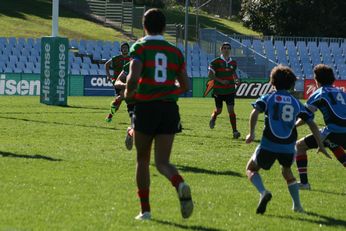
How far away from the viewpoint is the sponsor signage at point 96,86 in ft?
133

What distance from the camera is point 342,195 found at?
441 inches

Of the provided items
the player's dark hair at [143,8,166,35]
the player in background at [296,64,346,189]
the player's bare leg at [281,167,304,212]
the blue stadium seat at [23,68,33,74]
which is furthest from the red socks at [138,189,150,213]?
the blue stadium seat at [23,68,33,74]

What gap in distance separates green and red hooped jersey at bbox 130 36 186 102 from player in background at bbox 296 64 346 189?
2.84m

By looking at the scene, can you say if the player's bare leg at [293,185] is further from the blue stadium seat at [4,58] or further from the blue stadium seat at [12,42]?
the blue stadium seat at [12,42]

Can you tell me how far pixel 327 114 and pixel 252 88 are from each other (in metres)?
31.8

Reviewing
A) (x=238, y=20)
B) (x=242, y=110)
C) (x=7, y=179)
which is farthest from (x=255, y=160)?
(x=238, y=20)

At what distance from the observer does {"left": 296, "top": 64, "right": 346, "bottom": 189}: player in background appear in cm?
1116

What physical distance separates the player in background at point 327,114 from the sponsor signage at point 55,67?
19.6 metres

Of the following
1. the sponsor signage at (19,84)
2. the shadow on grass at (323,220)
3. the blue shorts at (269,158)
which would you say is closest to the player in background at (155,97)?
the blue shorts at (269,158)

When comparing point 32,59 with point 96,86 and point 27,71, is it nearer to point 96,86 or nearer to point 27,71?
point 27,71

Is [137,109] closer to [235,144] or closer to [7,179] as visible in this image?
[7,179]

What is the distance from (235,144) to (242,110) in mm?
13776

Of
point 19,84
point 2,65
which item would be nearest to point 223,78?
point 19,84

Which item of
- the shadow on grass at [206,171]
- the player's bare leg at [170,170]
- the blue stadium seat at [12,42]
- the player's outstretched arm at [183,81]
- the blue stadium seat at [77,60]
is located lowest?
the shadow on grass at [206,171]
